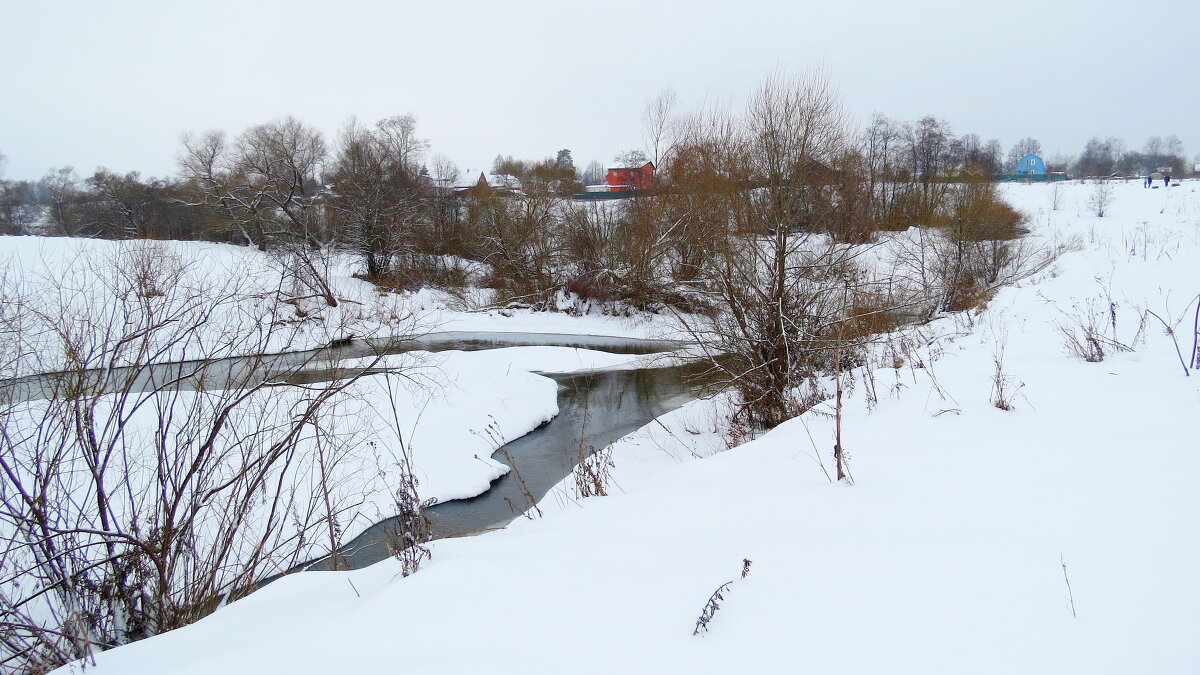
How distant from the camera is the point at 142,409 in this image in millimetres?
9742

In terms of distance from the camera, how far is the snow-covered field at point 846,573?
206 centimetres

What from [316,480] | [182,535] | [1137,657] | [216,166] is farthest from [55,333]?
[216,166]

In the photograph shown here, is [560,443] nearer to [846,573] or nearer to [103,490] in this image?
[103,490]

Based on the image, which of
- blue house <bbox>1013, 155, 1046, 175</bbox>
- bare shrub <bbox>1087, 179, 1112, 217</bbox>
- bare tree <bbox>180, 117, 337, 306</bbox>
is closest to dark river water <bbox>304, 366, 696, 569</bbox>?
bare tree <bbox>180, 117, 337, 306</bbox>

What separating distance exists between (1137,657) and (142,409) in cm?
1234

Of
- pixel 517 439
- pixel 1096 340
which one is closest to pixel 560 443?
pixel 517 439

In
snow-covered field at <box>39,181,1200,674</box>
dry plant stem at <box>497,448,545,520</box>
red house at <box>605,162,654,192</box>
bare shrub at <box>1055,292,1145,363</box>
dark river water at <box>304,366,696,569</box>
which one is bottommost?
dark river water at <box>304,366,696,569</box>

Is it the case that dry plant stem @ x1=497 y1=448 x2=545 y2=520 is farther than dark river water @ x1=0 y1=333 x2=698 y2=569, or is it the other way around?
dark river water @ x1=0 y1=333 x2=698 y2=569

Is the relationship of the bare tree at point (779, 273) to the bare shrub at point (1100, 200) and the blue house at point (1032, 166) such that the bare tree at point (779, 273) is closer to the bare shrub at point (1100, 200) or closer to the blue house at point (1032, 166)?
the bare shrub at point (1100, 200)

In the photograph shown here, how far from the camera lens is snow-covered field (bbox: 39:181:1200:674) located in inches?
81.2

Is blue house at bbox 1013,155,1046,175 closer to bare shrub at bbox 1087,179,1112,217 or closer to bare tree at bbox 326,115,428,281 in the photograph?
bare shrub at bbox 1087,179,1112,217

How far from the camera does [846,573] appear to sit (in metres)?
2.49

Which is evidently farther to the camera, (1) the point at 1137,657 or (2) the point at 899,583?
(2) the point at 899,583

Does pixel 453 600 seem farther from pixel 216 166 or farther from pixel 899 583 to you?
pixel 216 166
